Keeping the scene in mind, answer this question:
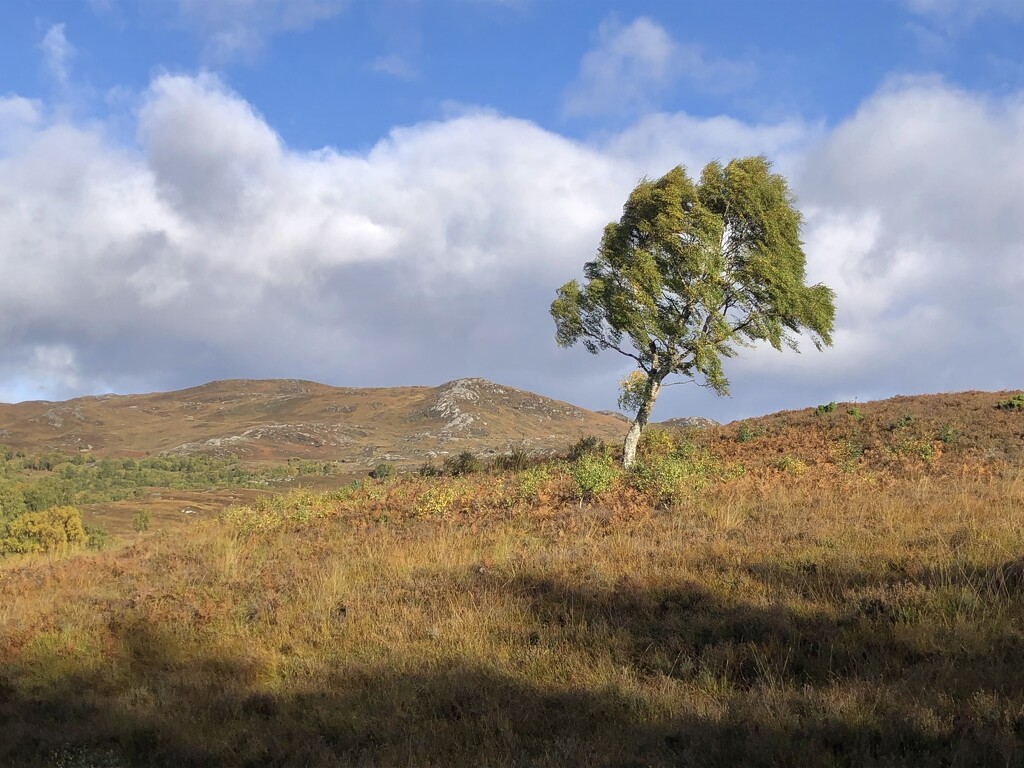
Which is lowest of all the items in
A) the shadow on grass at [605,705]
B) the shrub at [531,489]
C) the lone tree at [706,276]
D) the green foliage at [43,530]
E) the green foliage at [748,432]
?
the green foliage at [43,530]

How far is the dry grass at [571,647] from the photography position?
4773 millimetres

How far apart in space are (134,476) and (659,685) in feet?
311

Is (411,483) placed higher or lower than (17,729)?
higher

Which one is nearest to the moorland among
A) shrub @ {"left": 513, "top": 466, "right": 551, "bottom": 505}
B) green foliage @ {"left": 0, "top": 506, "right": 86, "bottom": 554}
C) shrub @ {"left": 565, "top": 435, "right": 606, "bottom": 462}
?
shrub @ {"left": 513, "top": 466, "right": 551, "bottom": 505}

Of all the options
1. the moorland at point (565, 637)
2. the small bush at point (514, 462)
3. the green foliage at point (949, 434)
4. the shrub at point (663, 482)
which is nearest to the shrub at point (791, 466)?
the moorland at point (565, 637)

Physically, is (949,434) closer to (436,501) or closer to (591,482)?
(591,482)

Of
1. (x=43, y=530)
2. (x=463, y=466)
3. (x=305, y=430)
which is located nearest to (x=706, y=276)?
(x=463, y=466)

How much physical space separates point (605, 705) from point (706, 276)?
773 inches

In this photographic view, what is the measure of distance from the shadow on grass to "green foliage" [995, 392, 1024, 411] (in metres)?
24.1

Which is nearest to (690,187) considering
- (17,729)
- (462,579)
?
(462,579)

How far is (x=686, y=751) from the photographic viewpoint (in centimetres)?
439

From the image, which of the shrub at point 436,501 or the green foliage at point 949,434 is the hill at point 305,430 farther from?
the green foliage at point 949,434

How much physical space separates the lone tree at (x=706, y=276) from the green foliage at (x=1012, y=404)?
7587mm

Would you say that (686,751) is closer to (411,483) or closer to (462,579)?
(462,579)
